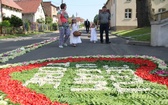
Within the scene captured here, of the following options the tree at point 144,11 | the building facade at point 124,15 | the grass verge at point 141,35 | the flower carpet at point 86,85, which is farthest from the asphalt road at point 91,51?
the building facade at point 124,15

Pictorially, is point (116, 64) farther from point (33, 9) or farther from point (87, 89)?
point (33, 9)

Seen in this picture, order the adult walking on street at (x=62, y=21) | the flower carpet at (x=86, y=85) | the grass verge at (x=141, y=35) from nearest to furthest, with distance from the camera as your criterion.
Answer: the flower carpet at (x=86, y=85) → the adult walking on street at (x=62, y=21) → the grass verge at (x=141, y=35)

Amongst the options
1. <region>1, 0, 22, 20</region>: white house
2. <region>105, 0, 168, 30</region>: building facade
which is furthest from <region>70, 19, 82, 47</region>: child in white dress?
<region>1, 0, 22, 20</region>: white house

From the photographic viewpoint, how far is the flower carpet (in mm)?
3646

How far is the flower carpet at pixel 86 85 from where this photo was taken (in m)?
3.65

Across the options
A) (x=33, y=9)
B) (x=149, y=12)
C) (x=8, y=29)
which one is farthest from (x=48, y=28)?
(x=149, y=12)

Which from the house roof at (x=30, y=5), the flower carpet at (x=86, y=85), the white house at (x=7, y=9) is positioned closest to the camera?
the flower carpet at (x=86, y=85)

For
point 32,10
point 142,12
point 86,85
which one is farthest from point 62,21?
point 32,10

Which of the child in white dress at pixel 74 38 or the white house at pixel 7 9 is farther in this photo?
the white house at pixel 7 9

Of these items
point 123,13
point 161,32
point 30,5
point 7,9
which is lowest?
point 161,32

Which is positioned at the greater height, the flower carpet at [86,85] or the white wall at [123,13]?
the white wall at [123,13]

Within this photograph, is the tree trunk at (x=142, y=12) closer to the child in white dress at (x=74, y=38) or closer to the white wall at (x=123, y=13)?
the child in white dress at (x=74, y=38)

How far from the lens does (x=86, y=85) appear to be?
14.9ft

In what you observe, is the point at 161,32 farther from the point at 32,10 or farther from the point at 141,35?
the point at 32,10
